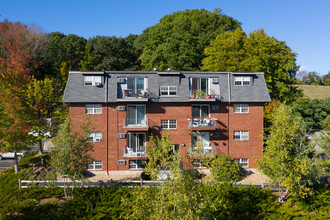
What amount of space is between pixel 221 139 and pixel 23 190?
22811mm

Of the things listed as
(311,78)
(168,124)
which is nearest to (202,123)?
(168,124)

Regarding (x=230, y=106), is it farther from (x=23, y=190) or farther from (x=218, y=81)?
(x=23, y=190)

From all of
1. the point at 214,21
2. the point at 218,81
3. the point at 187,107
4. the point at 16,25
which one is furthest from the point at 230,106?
the point at 16,25

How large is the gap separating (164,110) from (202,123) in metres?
5.05

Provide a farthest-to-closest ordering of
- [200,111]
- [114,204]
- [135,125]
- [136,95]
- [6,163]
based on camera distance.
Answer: [6,163] < [200,111] < [136,95] < [135,125] < [114,204]

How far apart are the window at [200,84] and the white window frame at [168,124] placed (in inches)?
192

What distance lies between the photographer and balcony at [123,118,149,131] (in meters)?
27.3

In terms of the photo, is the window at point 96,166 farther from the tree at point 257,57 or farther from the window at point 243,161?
the tree at point 257,57

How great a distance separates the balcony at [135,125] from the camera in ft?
89.6

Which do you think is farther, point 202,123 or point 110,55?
point 110,55

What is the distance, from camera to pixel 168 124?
2888 cm

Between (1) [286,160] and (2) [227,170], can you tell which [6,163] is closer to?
(2) [227,170]

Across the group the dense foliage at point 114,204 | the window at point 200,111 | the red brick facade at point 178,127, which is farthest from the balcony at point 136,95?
the dense foliage at point 114,204

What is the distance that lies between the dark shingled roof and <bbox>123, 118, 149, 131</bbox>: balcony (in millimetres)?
2877
